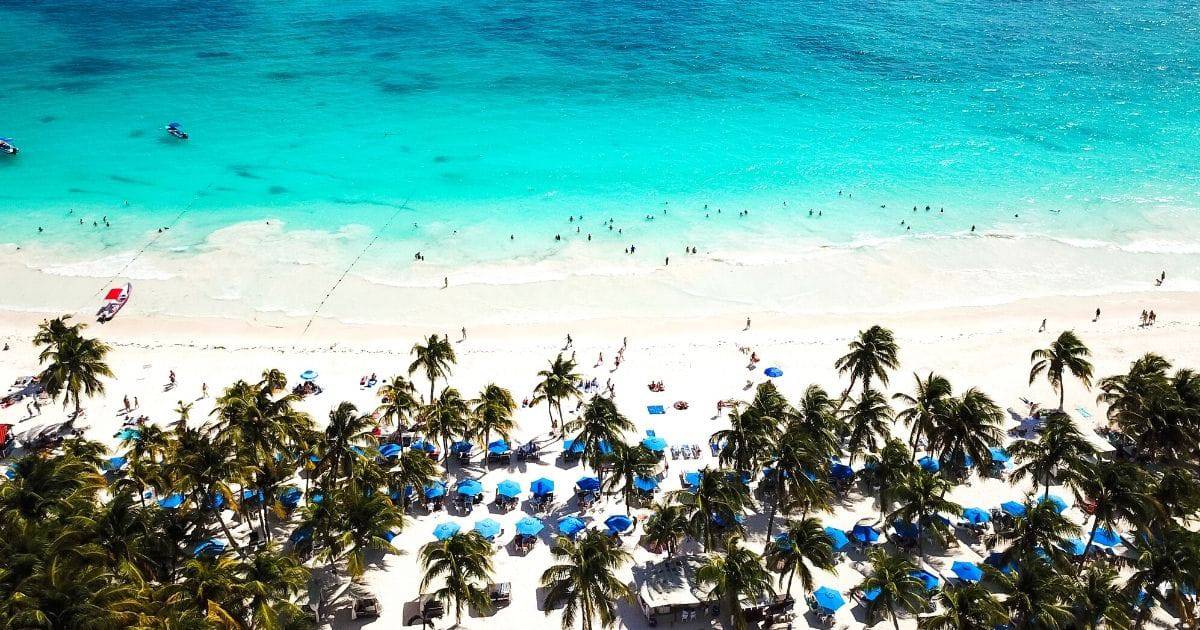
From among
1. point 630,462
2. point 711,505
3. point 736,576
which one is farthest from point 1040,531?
point 630,462

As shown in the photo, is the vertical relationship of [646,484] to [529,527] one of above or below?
above

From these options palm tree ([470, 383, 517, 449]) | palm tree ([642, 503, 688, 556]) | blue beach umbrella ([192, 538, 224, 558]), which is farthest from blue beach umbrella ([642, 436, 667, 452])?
blue beach umbrella ([192, 538, 224, 558])

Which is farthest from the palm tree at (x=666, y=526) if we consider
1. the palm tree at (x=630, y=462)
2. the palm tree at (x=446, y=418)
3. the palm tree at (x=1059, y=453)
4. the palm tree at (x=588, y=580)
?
the palm tree at (x=1059, y=453)

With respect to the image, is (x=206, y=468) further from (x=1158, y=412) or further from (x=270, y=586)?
(x=1158, y=412)

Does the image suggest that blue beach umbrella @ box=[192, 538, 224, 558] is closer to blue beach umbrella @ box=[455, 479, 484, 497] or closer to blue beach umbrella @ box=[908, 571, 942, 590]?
blue beach umbrella @ box=[455, 479, 484, 497]

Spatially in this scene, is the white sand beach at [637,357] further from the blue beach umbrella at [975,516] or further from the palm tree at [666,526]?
the palm tree at [666,526]

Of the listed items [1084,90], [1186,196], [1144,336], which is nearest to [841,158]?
[1186,196]
